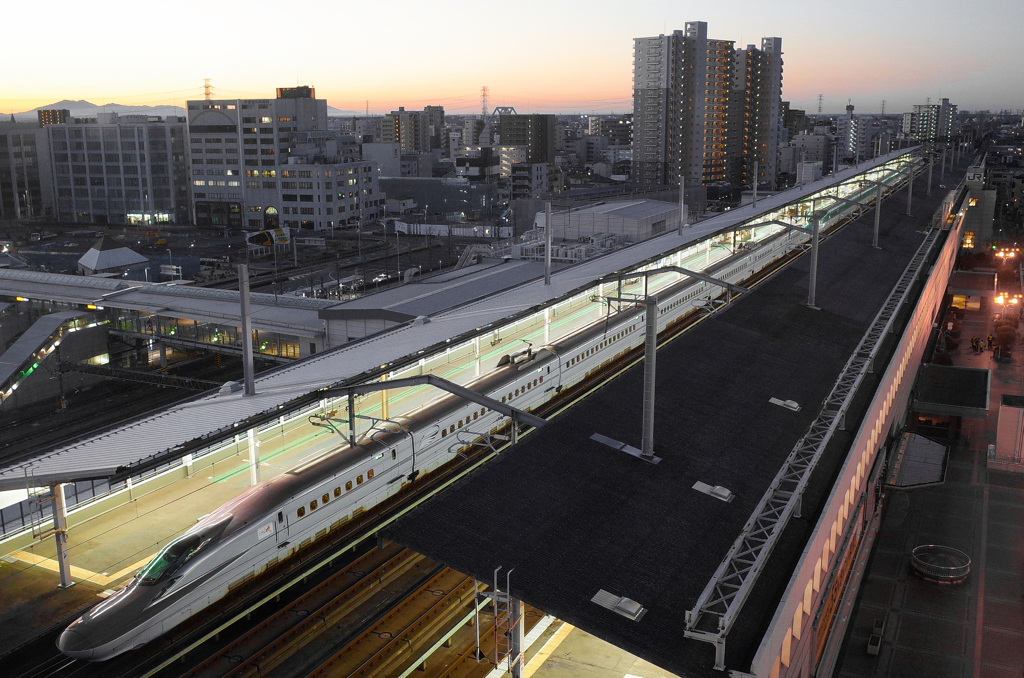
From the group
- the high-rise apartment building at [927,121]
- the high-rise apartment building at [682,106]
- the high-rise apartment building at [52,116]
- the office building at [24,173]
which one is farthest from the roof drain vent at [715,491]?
the high-rise apartment building at [927,121]

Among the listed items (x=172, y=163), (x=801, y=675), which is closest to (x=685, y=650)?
(x=801, y=675)

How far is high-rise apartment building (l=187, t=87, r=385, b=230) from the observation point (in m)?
72.3

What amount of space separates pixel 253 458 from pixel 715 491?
7.48 m

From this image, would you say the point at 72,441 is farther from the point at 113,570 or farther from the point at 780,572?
the point at 780,572

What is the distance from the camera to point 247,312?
13984mm

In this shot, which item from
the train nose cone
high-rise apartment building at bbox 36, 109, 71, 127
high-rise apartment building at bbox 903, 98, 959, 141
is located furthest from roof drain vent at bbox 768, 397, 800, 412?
high-rise apartment building at bbox 903, 98, 959, 141

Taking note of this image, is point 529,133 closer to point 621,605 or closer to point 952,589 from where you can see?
point 952,589

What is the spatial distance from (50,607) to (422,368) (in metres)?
8.27

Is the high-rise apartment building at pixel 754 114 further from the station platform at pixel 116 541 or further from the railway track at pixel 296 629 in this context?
the railway track at pixel 296 629

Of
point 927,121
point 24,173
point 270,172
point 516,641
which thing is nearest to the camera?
point 516,641

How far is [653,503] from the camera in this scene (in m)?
12.1

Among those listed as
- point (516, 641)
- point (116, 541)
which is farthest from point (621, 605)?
point (116, 541)

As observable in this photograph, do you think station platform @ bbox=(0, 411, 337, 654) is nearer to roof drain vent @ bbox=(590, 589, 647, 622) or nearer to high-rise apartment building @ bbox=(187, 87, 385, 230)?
roof drain vent @ bbox=(590, 589, 647, 622)

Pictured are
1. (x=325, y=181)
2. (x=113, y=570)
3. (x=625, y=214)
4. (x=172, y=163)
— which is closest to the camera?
(x=113, y=570)
